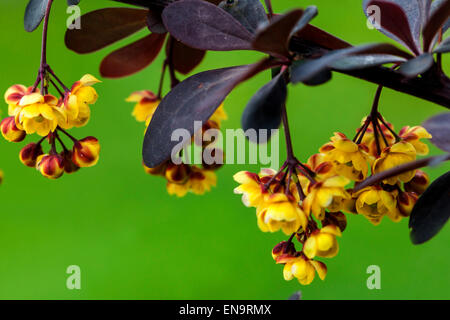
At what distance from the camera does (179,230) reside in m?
2.13

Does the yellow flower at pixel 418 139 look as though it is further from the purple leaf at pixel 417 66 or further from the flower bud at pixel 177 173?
the flower bud at pixel 177 173

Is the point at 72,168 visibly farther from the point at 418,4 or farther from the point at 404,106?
the point at 404,106

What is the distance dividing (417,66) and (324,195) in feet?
0.48

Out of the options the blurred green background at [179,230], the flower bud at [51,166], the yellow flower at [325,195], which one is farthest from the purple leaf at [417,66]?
the blurred green background at [179,230]

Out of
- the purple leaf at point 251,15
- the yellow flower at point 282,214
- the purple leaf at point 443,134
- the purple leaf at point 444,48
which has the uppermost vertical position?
the purple leaf at point 251,15

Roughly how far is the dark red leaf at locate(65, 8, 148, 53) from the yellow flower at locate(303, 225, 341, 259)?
347 mm

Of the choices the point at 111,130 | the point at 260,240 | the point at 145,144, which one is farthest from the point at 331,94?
the point at 145,144

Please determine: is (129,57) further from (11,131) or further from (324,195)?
(324,195)

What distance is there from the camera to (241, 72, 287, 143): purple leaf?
1.61 feet

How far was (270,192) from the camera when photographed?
0.59 metres

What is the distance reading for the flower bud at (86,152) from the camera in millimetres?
666

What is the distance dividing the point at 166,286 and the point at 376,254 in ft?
2.43

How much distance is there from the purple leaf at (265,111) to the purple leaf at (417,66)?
103 mm

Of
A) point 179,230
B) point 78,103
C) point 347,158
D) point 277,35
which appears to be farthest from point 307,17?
point 179,230
